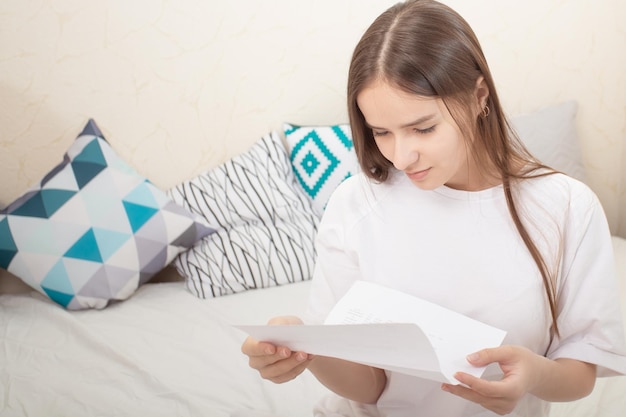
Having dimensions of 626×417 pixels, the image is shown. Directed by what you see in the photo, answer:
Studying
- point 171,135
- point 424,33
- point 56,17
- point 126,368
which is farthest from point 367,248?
point 56,17

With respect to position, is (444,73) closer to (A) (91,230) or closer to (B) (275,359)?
(B) (275,359)

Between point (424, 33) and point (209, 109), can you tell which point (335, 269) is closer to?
point (424, 33)

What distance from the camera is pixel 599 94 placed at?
233 centimetres

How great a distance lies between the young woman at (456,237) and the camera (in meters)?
0.89

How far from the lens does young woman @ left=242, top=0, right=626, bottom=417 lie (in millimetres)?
890

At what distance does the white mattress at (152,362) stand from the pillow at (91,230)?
0.25 feet

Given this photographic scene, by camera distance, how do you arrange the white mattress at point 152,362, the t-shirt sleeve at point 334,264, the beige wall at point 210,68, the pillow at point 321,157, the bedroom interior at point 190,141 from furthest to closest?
the pillow at point 321,157, the beige wall at point 210,68, the bedroom interior at point 190,141, the white mattress at point 152,362, the t-shirt sleeve at point 334,264

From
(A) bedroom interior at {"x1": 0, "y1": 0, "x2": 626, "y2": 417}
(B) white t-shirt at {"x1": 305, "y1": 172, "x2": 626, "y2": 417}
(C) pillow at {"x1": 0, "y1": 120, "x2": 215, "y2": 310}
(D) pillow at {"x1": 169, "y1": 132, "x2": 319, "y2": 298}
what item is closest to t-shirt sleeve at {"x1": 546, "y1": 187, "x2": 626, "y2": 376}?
(B) white t-shirt at {"x1": 305, "y1": 172, "x2": 626, "y2": 417}

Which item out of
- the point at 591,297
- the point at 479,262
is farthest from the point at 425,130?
the point at 591,297

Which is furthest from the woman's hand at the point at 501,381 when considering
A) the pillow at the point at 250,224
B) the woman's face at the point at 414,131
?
the pillow at the point at 250,224

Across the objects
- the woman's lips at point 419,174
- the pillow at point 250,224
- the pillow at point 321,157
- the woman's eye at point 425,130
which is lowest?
the pillow at point 250,224

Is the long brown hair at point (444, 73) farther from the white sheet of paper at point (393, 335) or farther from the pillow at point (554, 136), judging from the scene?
the pillow at point (554, 136)

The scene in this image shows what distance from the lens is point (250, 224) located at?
204 cm

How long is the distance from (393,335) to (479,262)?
328 millimetres
